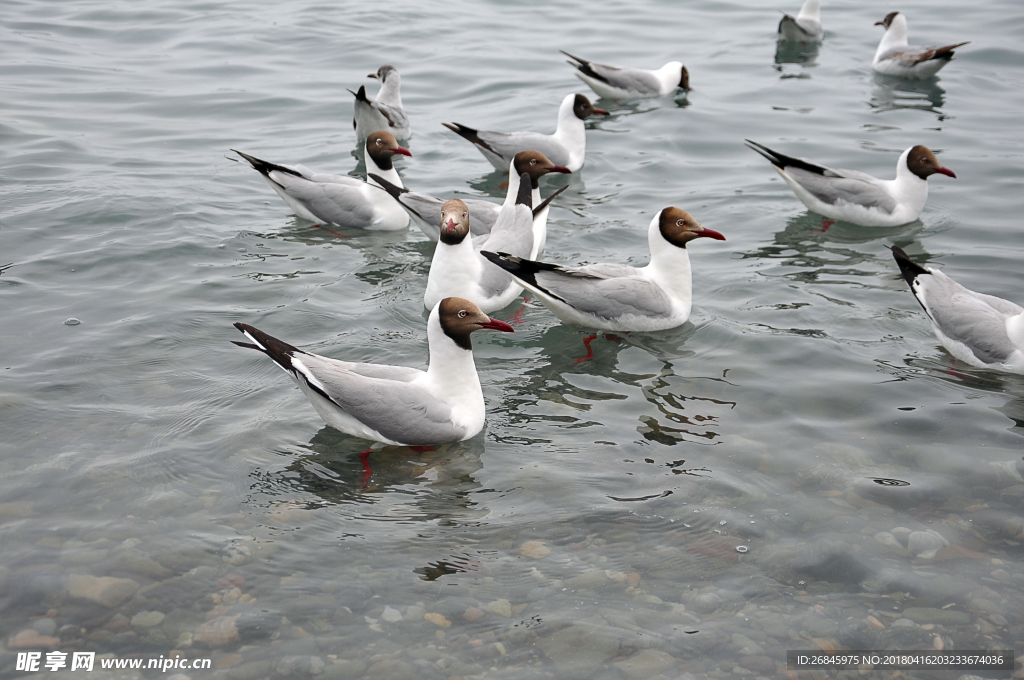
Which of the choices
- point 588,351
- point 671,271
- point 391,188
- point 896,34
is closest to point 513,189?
point 391,188

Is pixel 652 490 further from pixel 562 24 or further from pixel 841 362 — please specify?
pixel 562 24

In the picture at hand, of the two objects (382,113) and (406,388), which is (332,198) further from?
(406,388)

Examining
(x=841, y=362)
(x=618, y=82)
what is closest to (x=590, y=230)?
(x=841, y=362)

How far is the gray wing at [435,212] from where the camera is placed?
10.3 m

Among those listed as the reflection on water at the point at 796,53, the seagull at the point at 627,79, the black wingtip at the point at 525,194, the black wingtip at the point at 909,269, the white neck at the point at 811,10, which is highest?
the white neck at the point at 811,10

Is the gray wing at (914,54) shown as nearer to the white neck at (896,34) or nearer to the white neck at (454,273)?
the white neck at (896,34)

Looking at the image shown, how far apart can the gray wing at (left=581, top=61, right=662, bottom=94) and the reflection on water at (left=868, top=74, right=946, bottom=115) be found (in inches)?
149

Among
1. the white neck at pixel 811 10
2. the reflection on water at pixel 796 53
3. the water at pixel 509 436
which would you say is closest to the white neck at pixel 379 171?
the water at pixel 509 436

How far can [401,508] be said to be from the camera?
18.9 feet

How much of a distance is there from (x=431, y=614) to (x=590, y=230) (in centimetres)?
670

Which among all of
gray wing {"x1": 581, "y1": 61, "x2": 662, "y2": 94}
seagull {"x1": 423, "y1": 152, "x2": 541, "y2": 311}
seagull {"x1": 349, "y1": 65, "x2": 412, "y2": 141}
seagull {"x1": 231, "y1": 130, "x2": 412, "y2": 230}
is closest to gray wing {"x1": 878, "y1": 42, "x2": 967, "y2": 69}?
gray wing {"x1": 581, "y1": 61, "x2": 662, "y2": 94}

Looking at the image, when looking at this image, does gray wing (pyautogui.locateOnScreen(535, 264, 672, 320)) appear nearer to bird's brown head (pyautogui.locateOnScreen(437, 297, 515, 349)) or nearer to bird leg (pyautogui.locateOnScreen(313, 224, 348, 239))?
bird's brown head (pyautogui.locateOnScreen(437, 297, 515, 349))

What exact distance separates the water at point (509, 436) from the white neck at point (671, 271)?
0.34 metres

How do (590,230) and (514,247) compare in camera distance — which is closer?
(514,247)
